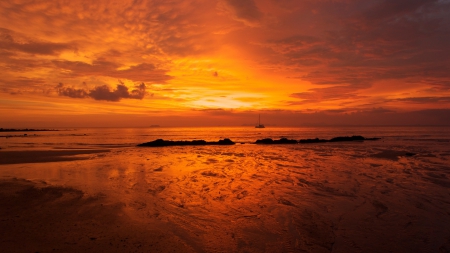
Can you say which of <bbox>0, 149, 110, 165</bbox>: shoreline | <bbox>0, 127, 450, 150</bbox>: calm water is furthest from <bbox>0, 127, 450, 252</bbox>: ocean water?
<bbox>0, 127, 450, 150</bbox>: calm water

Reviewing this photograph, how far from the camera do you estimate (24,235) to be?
7.07 m

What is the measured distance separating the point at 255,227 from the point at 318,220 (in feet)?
7.42

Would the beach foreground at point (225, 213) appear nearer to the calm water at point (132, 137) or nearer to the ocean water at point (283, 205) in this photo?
the ocean water at point (283, 205)

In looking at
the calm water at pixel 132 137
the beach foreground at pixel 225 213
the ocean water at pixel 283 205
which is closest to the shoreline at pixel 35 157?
the ocean water at pixel 283 205

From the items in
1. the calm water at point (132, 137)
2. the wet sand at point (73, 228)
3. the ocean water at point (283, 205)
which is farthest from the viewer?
the calm water at point (132, 137)

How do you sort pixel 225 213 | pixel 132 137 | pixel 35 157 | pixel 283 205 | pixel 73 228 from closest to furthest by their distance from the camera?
1. pixel 73 228
2. pixel 225 213
3. pixel 283 205
4. pixel 35 157
5. pixel 132 137

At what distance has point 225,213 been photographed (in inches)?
368

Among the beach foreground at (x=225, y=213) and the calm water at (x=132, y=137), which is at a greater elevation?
the calm water at (x=132, y=137)

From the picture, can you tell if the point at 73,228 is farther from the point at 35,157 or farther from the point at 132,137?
the point at 132,137

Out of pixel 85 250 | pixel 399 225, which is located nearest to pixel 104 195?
pixel 85 250

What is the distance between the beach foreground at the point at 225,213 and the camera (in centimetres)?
680

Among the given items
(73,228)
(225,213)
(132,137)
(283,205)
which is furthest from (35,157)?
(132,137)

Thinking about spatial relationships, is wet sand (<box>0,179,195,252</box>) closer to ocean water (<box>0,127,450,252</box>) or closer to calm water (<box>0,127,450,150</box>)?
ocean water (<box>0,127,450,252</box>)

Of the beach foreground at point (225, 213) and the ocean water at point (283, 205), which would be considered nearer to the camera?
the beach foreground at point (225, 213)
